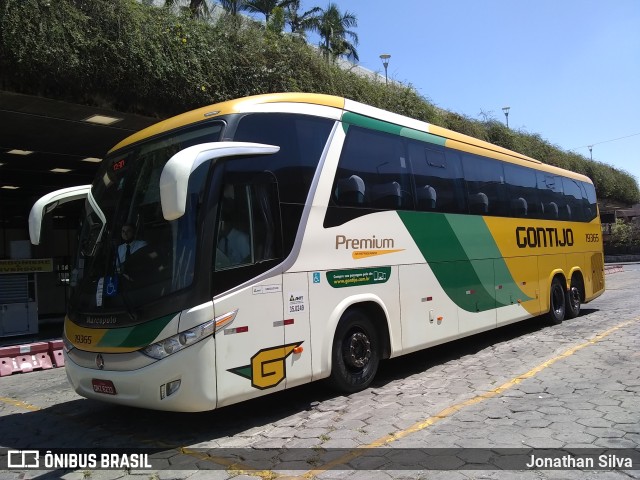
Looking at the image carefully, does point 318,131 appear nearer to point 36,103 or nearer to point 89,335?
point 89,335

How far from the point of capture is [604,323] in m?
11.5

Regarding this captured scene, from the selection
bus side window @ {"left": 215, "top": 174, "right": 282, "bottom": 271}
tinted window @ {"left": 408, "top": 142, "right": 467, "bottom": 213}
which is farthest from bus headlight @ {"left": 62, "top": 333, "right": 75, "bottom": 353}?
tinted window @ {"left": 408, "top": 142, "right": 467, "bottom": 213}

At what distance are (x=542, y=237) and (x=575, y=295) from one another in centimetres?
258

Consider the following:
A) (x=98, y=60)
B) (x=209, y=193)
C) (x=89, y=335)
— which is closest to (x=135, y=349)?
(x=89, y=335)

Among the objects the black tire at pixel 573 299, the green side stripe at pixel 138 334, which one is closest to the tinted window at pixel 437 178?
the green side stripe at pixel 138 334

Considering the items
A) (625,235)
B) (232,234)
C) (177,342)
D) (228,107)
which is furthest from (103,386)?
(625,235)

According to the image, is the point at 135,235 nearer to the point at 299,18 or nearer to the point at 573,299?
the point at 573,299

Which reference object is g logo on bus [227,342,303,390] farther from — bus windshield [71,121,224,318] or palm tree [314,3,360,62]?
palm tree [314,3,360,62]

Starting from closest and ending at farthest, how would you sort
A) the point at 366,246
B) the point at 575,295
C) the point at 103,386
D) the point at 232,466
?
the point at 232,466
the point at 103,386
the point at 366,246
the point at 575,295

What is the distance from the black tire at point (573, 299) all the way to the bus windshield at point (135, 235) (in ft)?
34.5

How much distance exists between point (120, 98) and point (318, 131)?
6.05m

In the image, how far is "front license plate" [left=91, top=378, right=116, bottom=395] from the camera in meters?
5.02

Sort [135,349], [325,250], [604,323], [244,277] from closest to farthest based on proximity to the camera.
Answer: [135,349]
[244,277]
[325,250]
[604,323]

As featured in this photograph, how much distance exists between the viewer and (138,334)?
4.84 m
